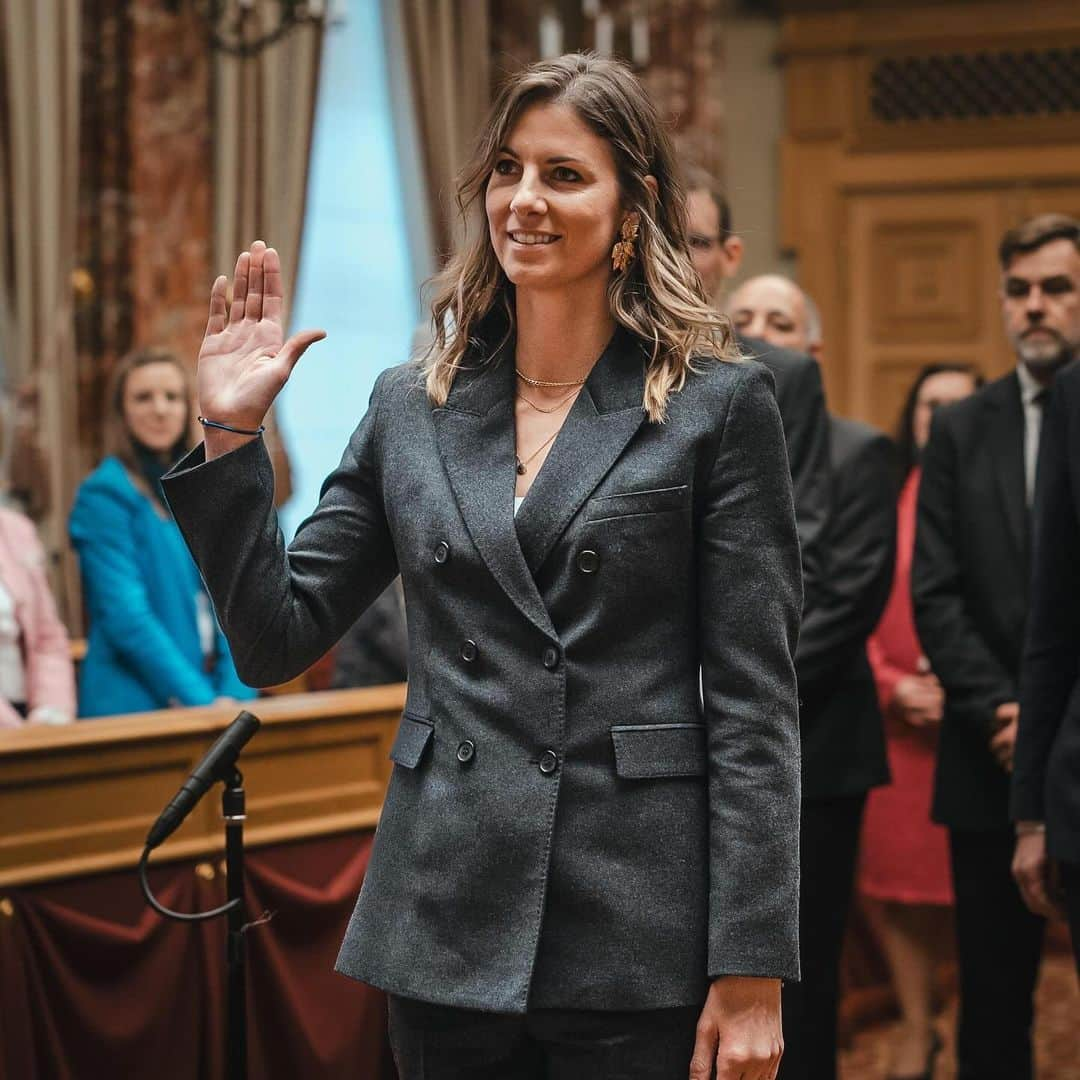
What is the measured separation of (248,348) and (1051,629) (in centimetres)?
124

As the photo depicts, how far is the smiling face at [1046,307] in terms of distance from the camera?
10.5 ft

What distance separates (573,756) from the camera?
4.96 ft

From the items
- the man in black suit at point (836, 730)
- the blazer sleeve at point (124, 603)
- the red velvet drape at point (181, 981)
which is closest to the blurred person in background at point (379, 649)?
the blazer sleeve at point (124, 603)

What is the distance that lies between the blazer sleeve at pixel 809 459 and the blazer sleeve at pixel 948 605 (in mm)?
361

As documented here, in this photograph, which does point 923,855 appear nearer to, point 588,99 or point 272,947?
point 272,947

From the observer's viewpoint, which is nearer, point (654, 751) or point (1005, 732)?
point (654, 751)

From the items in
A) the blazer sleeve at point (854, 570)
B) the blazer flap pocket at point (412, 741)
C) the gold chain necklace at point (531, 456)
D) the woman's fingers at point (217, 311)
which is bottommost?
the blazer sleeve at point (854, 570)

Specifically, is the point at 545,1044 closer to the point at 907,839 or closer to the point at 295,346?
the point at 295,346

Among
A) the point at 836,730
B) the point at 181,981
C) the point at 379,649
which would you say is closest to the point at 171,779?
the point at 181,981

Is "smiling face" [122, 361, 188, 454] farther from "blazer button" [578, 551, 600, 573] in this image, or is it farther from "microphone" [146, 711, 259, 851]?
"blazer button" [578, 551, 600, 573]

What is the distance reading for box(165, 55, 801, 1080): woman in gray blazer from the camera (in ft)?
4.92

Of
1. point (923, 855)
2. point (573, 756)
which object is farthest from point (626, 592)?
point (923, 855)

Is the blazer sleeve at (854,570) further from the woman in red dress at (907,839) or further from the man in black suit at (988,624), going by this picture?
the woman in red dress at (907,839)

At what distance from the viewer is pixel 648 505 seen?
5.00 ft
